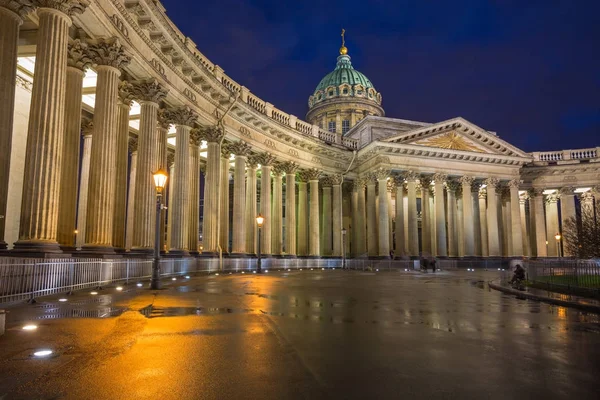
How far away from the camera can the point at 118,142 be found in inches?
907

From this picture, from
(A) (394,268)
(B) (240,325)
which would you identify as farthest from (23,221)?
(A) (394,268)

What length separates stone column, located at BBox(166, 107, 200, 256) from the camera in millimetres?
27266

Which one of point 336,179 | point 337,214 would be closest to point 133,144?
point 337,214

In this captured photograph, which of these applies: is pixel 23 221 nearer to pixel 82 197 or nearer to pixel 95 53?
pixel 95 53

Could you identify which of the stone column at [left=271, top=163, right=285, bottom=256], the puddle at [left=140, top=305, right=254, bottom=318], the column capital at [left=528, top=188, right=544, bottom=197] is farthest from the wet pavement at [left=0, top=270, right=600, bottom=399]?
the column capital at [left=528, top=188, right=544, bottom=197]

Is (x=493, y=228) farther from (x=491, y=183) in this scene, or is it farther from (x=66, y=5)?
(x=66, y=5)

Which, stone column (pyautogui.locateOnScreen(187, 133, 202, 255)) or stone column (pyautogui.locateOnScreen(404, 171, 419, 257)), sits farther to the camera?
stone column (pyautogui.locateOnScreen(404, 171, 419, 257))

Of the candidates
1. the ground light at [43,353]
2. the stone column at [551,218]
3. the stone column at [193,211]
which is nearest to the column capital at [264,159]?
the stone column at [193,211]

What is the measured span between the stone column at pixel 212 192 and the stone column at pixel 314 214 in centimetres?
1631

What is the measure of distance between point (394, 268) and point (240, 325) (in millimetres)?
38149

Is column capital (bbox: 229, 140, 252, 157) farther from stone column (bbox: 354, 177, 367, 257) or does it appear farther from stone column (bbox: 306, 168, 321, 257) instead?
stone column (bbox: 354, 177, 367, 257)

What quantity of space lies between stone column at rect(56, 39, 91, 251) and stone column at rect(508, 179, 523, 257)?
48.3 m

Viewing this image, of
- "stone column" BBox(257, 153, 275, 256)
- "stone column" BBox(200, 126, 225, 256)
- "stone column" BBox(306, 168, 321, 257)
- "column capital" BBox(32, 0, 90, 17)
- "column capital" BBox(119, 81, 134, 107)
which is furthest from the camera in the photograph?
"stone column" BBox(306, 168, 321, 257)

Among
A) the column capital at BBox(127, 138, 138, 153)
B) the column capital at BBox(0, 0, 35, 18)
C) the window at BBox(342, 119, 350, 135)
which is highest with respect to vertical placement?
the window at BBox(342, 119, 350, 135)
